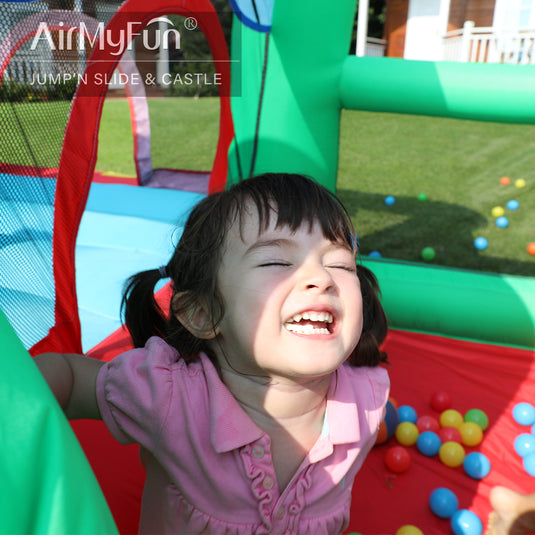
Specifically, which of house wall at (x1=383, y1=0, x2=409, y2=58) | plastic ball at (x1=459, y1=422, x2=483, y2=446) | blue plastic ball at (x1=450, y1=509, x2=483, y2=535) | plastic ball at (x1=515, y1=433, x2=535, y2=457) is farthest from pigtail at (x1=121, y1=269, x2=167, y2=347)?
house wall at (x1=383, y1=0, x2=409, y2=58)

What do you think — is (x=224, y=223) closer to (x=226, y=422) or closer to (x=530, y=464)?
(x=226, y=422)

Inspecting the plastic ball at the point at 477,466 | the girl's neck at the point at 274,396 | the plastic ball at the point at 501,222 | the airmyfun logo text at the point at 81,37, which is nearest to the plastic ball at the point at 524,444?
the plastic ball at the point at 477,466

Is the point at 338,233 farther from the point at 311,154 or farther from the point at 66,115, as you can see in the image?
the point at 311,154

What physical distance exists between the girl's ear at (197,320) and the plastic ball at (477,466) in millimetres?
908

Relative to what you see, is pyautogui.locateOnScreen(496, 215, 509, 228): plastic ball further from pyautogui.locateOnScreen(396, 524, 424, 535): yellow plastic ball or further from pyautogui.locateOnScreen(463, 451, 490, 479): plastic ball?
pyautogui.locateOnScreen(396, 524, 424, 535): yellow plastic ball

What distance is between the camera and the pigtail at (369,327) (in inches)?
46.9

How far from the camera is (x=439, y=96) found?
2180 millimetres

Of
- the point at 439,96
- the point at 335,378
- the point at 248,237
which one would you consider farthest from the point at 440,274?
the point at 248,237

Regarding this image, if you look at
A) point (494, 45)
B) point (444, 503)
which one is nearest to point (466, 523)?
point (444, 503)

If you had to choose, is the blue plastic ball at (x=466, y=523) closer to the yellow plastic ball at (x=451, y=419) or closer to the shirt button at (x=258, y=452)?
the yellow plastic ball at (x=451, y=419)

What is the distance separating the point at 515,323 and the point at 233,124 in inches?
57.8

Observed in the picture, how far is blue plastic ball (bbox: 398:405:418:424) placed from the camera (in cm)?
170

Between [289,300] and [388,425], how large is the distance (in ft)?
2.85

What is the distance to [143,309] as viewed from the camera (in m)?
1.20
